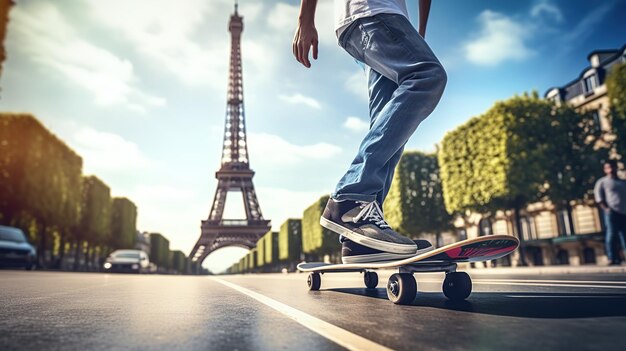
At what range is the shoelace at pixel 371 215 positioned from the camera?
249 centimetres

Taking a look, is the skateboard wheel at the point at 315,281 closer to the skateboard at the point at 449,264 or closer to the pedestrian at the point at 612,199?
the skateboard at the point at 449,264

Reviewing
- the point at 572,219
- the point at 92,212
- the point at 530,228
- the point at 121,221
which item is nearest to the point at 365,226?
the point at 572,219

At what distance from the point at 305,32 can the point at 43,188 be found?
97.4ft

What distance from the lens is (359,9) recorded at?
265 centimetres

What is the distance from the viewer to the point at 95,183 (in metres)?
38.3

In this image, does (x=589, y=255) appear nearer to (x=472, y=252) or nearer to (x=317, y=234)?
(x=317, y=234)

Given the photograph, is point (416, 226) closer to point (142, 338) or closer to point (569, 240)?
point (569, 240)

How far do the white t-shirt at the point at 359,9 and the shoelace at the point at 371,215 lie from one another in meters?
1.14

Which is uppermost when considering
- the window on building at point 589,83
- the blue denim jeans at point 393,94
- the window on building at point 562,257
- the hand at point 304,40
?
the window on building at point 589,83

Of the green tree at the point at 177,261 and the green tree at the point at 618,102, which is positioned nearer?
the green tree at the point at 618,102

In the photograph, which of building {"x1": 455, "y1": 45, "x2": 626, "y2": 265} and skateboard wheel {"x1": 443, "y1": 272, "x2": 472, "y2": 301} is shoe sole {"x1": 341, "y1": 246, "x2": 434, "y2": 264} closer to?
skateboard wheel {"x1": 443, "y1": 272, "x2": 472, "y2": 301}

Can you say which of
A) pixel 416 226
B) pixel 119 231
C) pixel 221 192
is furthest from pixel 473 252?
pixel 221 192

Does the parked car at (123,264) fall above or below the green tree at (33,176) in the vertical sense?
below

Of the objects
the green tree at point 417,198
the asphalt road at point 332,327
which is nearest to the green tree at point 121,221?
the green tree at point 417,198
